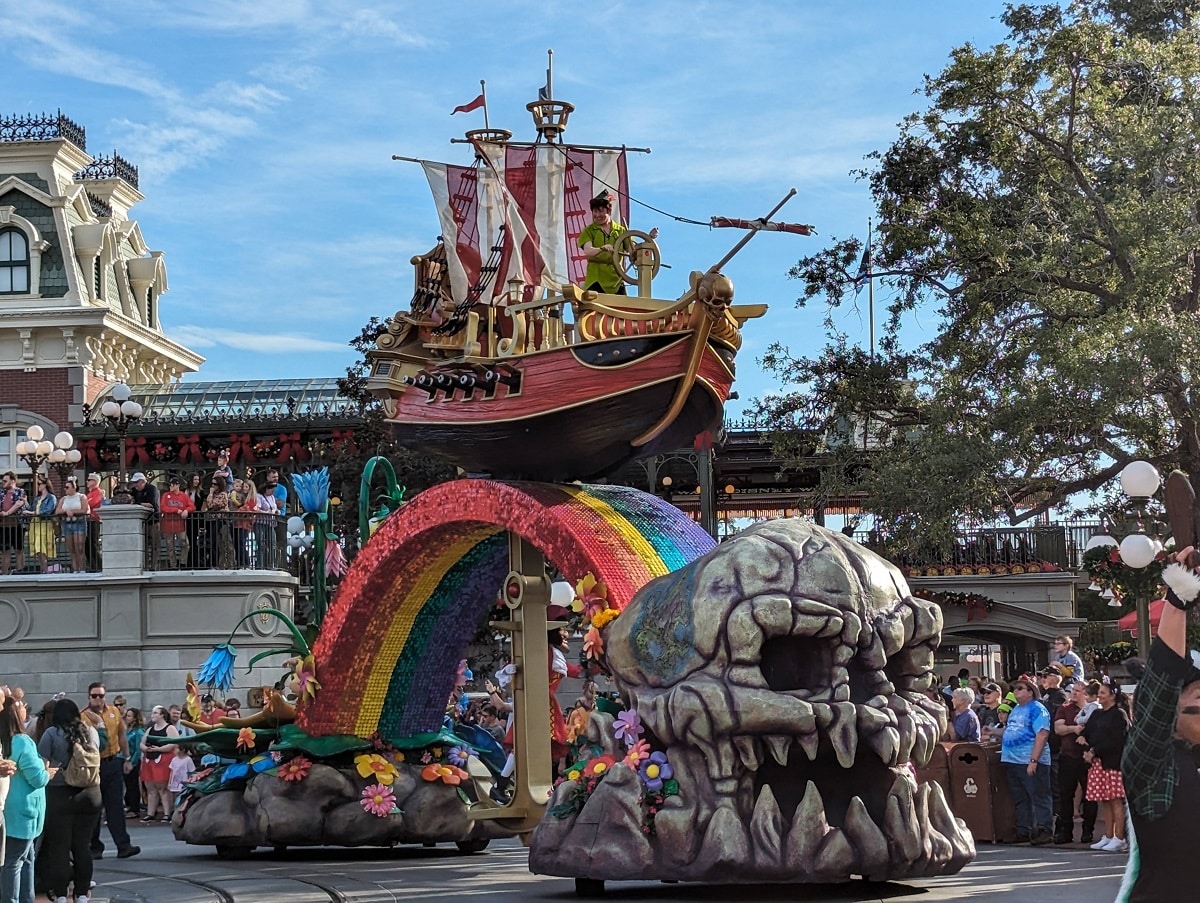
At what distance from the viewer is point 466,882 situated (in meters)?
13.4

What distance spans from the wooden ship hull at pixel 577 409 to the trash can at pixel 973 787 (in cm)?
471

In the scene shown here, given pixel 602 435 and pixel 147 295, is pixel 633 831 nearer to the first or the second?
pixel 602 435

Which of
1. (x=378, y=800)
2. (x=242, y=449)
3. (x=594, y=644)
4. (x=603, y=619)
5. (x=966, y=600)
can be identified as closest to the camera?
(x=594, y=644)

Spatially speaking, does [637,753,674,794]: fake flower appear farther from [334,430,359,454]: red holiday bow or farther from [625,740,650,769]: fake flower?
[334,430,359,454]: red holiday bow

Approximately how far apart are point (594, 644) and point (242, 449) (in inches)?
964

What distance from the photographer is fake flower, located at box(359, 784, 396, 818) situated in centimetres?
1570

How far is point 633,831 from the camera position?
11.6 m

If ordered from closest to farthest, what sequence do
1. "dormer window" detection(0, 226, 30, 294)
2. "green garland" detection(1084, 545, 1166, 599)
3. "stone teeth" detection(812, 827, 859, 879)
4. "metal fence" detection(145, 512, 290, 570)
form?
"stone teeth" detection(812, 827, 859, 879)
"green garland" detection(1084, 545, 1166, 599)
"metal fence" detection(145, 512, 290, 570)
"dormer window" detection(0, 226, 30, 294)

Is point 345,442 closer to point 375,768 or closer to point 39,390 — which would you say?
point 39,390

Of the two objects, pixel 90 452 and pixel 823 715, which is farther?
pixel 90 452

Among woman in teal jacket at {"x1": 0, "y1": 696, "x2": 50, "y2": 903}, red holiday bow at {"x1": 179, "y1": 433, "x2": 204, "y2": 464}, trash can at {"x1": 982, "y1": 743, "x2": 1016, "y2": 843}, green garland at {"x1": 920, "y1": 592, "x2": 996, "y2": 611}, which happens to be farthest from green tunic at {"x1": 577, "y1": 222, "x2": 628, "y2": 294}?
red holiday bow at {"x1": 179, "y1": 433, "x2": 204, "y2": 464}

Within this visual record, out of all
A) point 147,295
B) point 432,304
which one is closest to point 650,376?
point 432,304

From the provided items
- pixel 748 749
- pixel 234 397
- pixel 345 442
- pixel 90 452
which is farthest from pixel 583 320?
pixel 234 397

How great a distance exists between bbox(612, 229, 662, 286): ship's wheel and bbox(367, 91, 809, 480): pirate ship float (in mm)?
18
